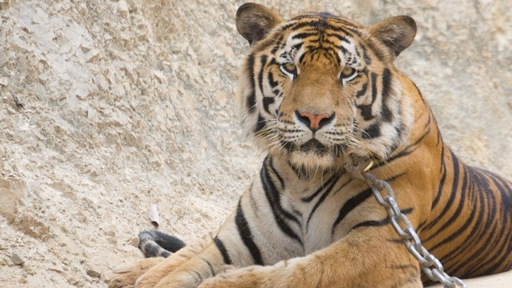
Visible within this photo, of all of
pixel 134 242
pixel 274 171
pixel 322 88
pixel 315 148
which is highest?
pixel 322 88

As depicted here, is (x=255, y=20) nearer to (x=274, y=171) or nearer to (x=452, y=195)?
(x=274, y=171)

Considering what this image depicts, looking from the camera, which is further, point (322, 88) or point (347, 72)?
point (347, 72)

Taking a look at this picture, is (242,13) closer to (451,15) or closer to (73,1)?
(73,1)

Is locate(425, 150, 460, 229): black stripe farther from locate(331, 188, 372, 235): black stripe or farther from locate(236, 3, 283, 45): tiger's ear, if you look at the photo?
locate(236, 3, 283, 45): tiger's ear

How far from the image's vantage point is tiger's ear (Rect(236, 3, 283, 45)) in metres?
3.06

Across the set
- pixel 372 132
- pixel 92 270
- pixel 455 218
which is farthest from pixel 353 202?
pixel 92 270

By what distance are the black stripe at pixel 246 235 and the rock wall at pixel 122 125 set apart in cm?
66

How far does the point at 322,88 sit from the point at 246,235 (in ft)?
2.67

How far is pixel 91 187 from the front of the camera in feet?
12.4

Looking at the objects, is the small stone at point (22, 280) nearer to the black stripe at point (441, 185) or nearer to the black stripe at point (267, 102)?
the black stripe at point (267, 102)

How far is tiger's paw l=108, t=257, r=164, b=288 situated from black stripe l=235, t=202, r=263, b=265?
1.61 ft

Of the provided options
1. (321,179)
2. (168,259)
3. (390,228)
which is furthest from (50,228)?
(390,228)

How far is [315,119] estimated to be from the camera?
267 cm

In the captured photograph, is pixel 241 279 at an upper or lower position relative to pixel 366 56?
lower
